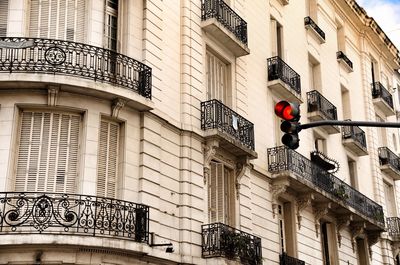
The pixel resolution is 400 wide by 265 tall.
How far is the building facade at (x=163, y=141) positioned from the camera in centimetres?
1532

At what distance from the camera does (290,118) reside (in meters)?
11.7

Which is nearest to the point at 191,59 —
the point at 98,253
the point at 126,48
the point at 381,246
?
the point at 126,48

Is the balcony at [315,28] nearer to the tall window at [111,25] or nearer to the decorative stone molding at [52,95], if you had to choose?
the tall window at [111,25]

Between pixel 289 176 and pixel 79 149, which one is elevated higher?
pixel 289 176

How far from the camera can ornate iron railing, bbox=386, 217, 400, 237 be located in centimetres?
3279

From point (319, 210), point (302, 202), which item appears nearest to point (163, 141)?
point (302, 202)

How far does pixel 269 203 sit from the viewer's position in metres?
23.0

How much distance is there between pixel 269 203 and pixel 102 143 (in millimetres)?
8404

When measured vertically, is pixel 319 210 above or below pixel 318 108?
below

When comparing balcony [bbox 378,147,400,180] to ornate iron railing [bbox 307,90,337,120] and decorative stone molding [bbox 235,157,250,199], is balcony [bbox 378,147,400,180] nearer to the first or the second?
ornate iron railing [bbox 307,90,337,120]

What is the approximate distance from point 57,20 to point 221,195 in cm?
722

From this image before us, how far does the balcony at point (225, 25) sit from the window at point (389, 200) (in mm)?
15998

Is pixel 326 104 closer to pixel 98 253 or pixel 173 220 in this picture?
pixel 173 220

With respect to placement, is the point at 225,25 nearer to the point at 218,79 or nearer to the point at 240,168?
the point at 218,79
